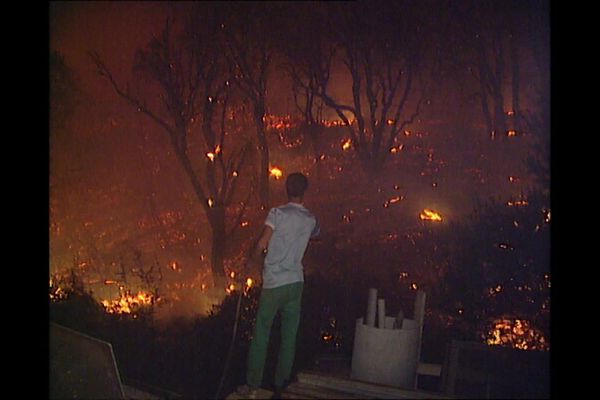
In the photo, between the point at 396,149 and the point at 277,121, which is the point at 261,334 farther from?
the point at 396,149

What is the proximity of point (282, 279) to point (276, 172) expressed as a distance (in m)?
2.02

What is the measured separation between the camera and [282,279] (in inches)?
214

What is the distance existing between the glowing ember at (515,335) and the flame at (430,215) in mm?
1273

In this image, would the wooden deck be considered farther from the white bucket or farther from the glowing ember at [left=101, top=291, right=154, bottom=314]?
the glowing ember at [left=101, top=291, right=154, bottom=314]

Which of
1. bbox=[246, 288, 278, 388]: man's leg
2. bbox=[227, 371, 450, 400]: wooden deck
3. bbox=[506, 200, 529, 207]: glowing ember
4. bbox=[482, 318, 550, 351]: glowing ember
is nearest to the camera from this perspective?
bbox=[227, 371, 450, 400]: wooden deck

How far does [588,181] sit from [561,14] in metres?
1.74

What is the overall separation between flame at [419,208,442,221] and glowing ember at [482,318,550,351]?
50.1 inches

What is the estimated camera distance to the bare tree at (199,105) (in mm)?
7363

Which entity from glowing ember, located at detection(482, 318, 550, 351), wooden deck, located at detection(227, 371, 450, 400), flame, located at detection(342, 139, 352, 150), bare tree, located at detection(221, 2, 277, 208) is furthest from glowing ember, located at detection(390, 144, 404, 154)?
wooden deck, located at detection(227, 371, 450, 400)

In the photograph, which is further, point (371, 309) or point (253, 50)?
point (253, 50)

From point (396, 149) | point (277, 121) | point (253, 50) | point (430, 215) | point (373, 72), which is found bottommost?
point (430, 215)

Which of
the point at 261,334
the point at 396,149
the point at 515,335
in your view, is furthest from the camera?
the point at 396,149

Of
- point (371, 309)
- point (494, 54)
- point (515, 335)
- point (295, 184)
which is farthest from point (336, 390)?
point (494, 54)

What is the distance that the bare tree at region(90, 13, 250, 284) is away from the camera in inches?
290
